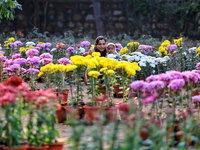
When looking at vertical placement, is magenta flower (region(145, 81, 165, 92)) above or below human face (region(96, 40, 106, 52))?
A: below

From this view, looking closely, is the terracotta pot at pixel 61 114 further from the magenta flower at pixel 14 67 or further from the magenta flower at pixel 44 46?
the magenta flower at pixel 44 46

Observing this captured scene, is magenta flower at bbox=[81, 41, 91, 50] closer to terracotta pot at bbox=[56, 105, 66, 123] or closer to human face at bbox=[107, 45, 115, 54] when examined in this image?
human face at bbox=[107, 45, 115, 54]

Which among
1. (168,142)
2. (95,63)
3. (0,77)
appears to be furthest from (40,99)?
(0,77)

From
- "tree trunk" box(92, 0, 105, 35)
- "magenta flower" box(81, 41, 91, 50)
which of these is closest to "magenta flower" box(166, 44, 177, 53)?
"magenta flower" box(81, 41, 91, 50)

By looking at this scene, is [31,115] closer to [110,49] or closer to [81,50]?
[110,49]

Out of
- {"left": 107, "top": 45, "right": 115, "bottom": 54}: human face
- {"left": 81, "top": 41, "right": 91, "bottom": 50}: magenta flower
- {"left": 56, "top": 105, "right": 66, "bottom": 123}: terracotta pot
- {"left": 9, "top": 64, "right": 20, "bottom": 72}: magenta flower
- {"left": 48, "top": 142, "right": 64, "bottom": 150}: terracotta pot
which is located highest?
{"left": 81, "top": 41, "right": 91, "bottom": 50}: magenta flower

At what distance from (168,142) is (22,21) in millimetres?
20766

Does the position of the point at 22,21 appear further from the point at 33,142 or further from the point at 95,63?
the point at 33,142

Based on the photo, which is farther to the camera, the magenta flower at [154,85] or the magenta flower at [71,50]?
the magenta flower at [71,50]

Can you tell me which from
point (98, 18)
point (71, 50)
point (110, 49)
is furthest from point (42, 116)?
point (98, 18)

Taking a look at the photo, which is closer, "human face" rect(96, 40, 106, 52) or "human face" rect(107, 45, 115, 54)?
"human face" rect(96, 40, 106, 52)

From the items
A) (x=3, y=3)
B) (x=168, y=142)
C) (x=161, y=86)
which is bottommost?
(x=168, y=142)

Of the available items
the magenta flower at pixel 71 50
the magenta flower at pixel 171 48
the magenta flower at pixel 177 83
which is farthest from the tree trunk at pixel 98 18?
the magenta flower at pixel 177 83

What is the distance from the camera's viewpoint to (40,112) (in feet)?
24.5
